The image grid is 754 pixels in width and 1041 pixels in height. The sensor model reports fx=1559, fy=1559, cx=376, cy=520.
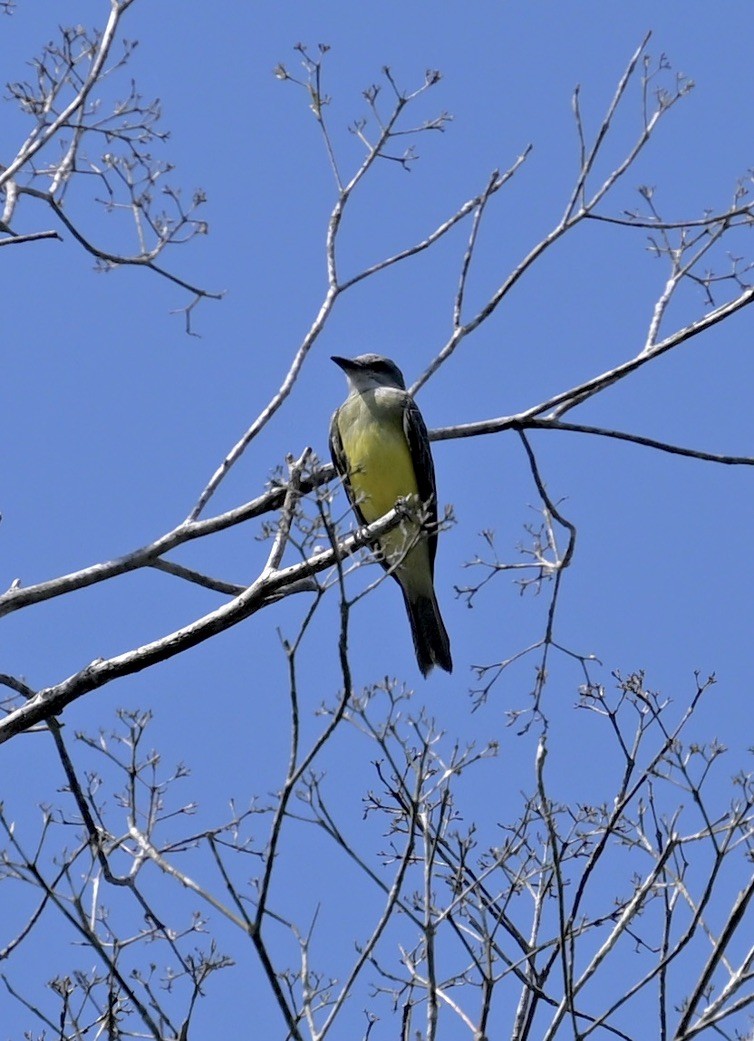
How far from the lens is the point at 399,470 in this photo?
987 cm

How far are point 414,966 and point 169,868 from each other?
1.12 metres

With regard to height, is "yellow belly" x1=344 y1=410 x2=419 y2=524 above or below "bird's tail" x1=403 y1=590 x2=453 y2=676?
above

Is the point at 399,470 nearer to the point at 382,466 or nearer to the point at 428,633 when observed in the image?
the point at 382,466

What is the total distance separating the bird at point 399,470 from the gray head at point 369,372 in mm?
223

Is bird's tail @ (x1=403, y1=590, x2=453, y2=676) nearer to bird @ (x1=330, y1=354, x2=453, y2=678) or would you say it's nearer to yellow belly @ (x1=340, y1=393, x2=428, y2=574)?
bird @ (x1=330, y1=354, x2=453, y2=678)

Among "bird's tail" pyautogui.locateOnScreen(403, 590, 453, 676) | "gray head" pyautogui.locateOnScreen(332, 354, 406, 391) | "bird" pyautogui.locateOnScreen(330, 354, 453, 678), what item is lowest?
"bird's tail" pyautogui.locateOnScreen(403, 590, 453, 676)

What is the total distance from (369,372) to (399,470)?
1165 millimetres

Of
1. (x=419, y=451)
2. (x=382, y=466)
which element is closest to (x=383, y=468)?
(x=382, y=466)

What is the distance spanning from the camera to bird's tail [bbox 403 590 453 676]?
9.86 m

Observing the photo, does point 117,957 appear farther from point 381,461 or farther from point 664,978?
point 381,461

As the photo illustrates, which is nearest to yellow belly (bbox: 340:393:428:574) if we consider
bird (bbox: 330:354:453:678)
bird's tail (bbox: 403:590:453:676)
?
bird (bbox: 330:354:453:678)

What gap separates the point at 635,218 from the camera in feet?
26.4

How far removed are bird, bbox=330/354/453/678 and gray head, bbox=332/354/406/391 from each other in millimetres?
223

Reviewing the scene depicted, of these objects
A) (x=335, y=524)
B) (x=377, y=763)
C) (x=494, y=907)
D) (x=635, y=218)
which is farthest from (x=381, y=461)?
(x=335, y=524)
